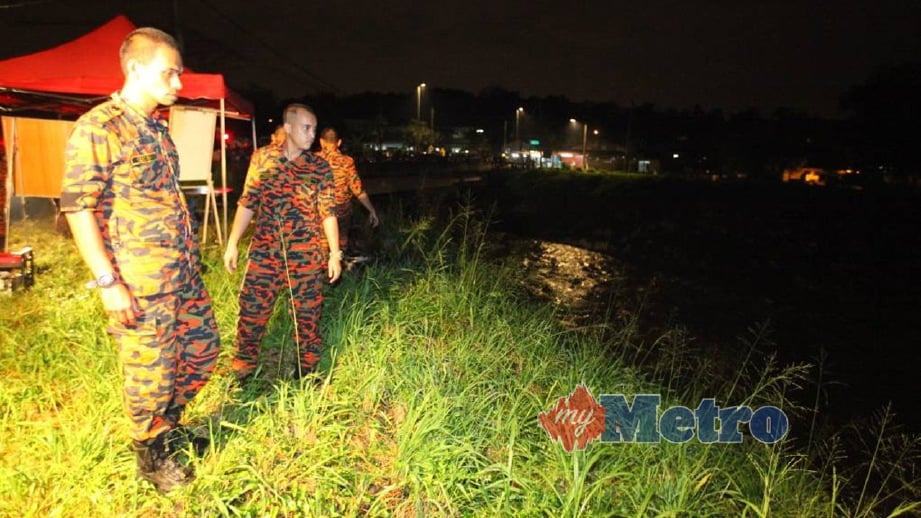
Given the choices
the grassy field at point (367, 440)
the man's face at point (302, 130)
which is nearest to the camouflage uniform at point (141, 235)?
the grassy field at point (367, 440)

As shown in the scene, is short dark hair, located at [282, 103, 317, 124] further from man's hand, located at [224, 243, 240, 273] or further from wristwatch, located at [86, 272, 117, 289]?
wristwatch, located at [86, 272, 117, 289]

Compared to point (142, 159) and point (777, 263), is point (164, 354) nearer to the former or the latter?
point (142, 159)

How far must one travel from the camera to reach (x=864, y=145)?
26719 mm

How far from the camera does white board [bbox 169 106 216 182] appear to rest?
19.7 ft

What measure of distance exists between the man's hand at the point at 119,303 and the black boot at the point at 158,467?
51cm

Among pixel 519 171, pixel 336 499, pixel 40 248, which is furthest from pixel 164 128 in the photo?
pixel 519 171

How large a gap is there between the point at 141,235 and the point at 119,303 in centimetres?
27

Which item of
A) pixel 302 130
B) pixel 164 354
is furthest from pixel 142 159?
pixel 302 130

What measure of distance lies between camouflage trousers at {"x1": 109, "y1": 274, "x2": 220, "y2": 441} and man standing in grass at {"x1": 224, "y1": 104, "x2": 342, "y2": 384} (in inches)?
25.9

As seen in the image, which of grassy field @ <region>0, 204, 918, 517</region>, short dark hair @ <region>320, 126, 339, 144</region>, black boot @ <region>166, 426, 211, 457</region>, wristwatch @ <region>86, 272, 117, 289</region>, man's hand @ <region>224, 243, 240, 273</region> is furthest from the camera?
short dark hair @ <region>320, 126, 339, 144</region>

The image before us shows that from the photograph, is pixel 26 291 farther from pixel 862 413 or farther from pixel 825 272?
pixel 825 272

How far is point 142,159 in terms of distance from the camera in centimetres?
196

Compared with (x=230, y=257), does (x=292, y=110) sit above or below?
above

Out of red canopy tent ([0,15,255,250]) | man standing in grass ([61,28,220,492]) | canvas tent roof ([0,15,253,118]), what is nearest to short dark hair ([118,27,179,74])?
man standing in grass ([61,28,220,492])
